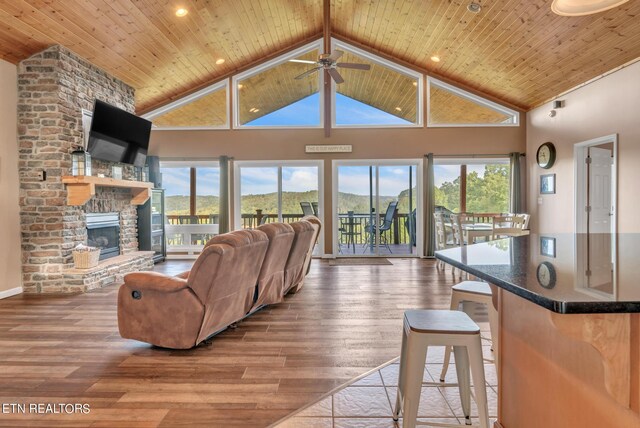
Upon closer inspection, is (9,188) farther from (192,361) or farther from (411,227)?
(411,227)

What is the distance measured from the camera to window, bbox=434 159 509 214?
8109 millimetres

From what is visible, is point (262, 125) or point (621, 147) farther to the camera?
point (262, 125)

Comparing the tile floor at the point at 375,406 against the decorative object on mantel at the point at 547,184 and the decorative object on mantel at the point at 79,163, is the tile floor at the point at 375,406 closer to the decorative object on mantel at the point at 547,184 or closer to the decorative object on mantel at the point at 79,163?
the decorative object on mantel at the point at 79,163

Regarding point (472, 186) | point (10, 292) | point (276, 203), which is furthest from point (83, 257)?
point (472, 186)

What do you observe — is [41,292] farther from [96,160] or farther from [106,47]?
[106,47]

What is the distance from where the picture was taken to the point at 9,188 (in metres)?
4.84

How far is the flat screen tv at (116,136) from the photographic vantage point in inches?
212

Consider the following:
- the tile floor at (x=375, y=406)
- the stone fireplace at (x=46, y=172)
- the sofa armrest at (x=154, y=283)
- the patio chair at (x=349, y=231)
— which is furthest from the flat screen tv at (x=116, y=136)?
the tile floor at (x=375, y=406)

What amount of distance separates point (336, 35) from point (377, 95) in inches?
58.7

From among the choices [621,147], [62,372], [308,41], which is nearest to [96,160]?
[62,372]

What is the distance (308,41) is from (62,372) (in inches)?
286

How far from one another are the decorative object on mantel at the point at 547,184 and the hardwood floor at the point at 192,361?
3.92 metres

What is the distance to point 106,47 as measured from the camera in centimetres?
531

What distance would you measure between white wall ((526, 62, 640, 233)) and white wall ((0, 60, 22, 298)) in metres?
8.04
